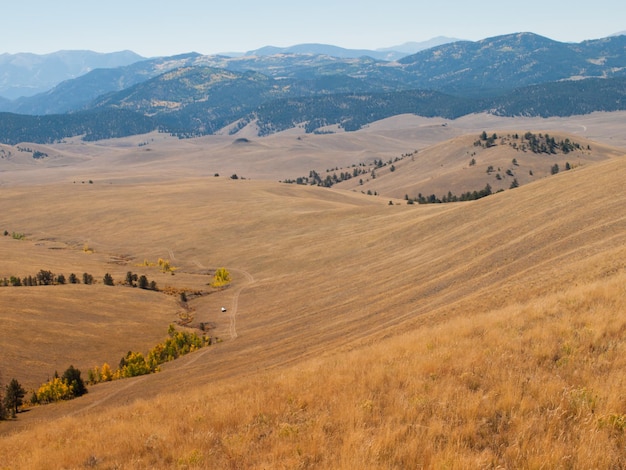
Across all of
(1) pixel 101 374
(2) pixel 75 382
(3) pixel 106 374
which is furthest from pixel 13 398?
(1) pixel 101 374

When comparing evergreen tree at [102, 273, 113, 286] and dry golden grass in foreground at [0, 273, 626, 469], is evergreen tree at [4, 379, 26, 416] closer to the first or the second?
dry golden grass in foreground at [0, 273, 626, 469]

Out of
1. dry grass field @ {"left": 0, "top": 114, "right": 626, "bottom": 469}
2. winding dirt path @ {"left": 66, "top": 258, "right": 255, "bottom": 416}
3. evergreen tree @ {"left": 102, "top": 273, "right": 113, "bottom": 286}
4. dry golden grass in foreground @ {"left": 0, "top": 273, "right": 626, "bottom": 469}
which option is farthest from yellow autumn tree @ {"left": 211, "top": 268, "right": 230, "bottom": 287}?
dry golden grass in foreground @ {"left": 0, "top": 273, "right": 626, "bottom": 469}

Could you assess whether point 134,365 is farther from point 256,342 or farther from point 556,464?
point 556,464

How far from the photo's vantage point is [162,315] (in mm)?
66375

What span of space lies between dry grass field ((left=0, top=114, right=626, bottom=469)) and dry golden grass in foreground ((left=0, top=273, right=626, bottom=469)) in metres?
0.06

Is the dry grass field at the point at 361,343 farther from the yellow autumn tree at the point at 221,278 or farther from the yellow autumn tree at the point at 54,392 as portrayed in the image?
the yellow autumn tree at the point at 54,392

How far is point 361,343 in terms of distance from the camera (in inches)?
1131

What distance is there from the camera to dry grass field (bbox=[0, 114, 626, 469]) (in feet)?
35.4

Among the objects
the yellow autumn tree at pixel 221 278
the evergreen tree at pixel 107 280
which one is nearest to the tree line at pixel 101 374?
the yellow autumn tree at pixel 221 278

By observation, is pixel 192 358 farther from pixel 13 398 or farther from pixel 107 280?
pixel 107 280

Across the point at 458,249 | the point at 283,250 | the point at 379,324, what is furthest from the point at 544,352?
the point at 283,250

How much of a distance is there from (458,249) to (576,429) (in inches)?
1714

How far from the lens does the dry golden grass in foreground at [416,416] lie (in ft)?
32.4

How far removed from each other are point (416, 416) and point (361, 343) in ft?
57.2
